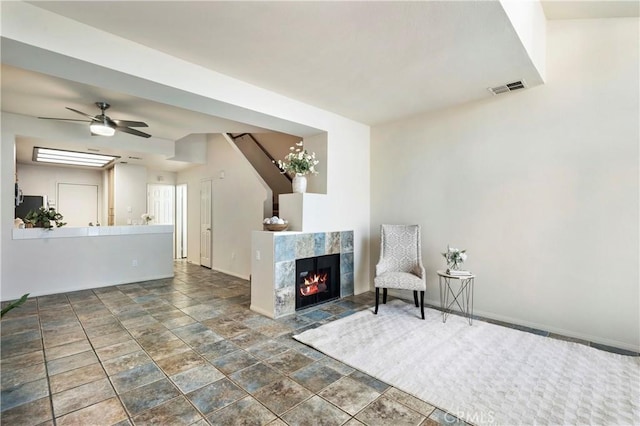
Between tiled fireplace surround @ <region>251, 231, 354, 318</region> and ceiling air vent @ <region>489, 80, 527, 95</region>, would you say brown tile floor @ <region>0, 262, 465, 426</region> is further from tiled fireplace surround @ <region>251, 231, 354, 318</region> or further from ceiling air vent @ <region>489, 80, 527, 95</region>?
ceiling air vent @ <region>489, 80, 527, 95</region>

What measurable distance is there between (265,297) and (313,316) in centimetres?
67

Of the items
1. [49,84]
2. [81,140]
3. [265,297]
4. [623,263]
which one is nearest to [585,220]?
[623,263]

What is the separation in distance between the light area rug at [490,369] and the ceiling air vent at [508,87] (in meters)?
2.73

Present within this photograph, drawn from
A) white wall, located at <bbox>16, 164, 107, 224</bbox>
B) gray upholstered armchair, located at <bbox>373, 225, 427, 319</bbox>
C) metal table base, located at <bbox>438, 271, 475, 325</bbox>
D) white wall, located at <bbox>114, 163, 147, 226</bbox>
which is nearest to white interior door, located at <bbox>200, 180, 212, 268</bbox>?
white wall, located at <bbox>114, 163, 147, 226</bbox>

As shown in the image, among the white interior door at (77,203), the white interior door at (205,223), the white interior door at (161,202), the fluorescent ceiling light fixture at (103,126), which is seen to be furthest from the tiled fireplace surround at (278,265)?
the white interior door at (77,203)

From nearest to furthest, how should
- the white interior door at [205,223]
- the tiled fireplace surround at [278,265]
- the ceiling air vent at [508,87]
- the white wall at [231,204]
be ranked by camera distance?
the ceiling air vent at [508,87], the tiled fireplace surround at [278,265], the white wall at [231,204], the white interior door at [205,223]

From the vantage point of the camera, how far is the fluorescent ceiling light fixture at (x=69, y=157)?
20.1ft

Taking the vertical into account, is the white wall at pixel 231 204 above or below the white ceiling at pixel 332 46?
below

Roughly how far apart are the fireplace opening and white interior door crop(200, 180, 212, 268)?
378cm

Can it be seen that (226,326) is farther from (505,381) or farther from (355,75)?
(355,75)

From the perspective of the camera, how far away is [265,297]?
3.93 metres

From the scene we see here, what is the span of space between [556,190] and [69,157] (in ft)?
28.8

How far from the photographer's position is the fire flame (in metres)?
4.19

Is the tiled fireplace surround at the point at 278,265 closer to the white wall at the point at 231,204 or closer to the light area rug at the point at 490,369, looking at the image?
the light area rug at the point at 490,369
